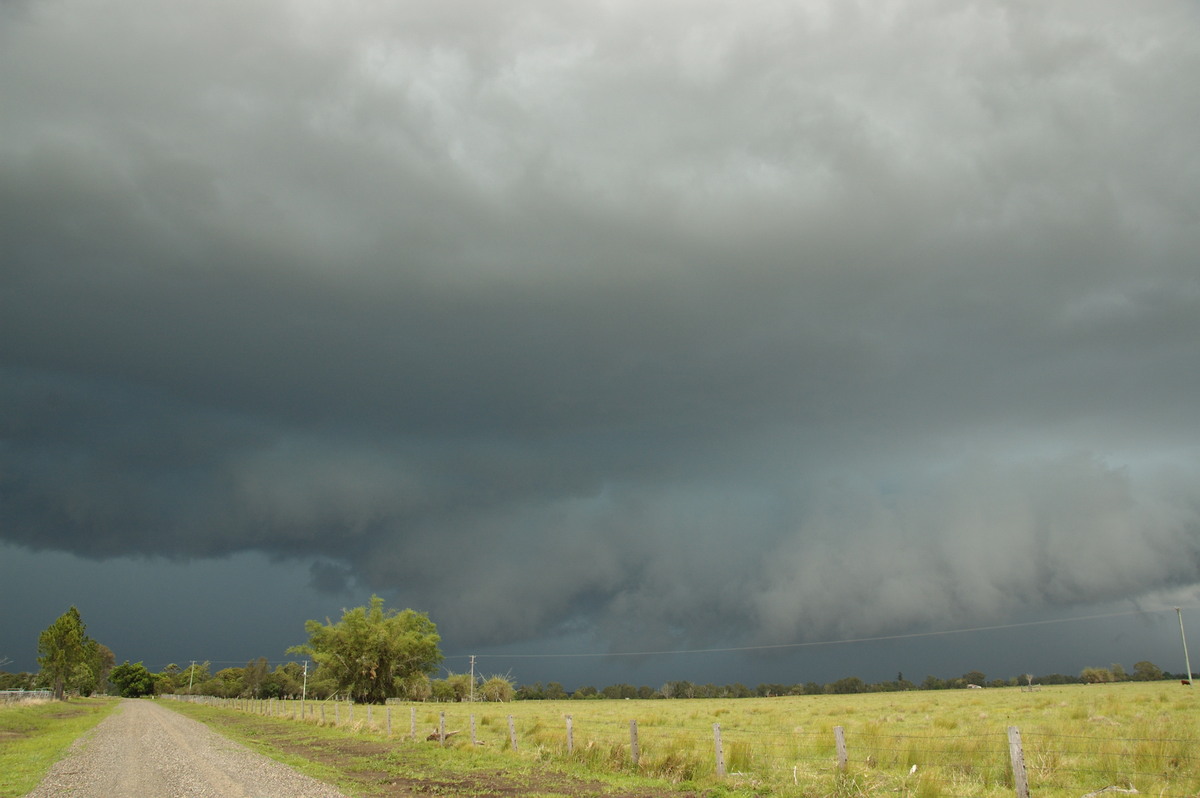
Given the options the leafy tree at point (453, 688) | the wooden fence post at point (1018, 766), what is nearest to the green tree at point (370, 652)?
the leafy tree at point (453, 688)

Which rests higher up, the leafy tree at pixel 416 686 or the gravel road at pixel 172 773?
the gravel road at pixel 172 773

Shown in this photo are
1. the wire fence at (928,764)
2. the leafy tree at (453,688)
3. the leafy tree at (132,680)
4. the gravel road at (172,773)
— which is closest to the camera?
the wire fence at (928,764)

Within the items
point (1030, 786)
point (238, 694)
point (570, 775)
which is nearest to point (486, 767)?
point (570, 775)

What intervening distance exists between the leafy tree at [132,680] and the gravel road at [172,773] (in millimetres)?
177832

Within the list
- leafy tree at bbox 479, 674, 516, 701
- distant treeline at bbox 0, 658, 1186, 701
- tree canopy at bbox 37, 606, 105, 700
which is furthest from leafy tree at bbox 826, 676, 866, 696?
tree canopy at bbox 37, 606, 105, 700

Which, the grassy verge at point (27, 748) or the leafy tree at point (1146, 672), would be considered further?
the leafy tree at point (1146, 672)

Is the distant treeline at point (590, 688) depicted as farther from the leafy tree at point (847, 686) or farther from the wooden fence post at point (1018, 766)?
the wooden fence post at point (1018, 766)

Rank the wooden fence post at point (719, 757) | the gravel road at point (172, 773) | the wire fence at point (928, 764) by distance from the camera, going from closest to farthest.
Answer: the wire fence at point (928, 764) < the gravel road at point (172, 773) < the wooden fence post at point (719, 757)

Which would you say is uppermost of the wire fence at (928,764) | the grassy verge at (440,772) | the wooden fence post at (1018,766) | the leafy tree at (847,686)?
the wooden fence post at (1018,766)

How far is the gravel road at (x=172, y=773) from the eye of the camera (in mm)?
16344

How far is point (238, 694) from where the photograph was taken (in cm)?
17988

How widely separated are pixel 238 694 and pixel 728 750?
193828mm

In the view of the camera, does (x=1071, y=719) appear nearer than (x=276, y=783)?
No

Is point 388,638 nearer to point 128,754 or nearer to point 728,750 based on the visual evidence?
point 128,754
